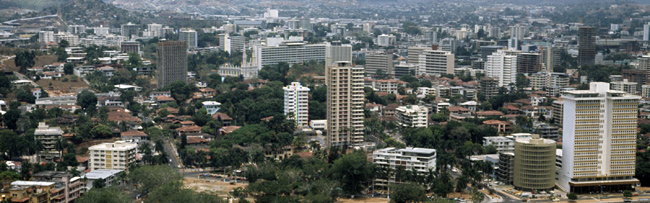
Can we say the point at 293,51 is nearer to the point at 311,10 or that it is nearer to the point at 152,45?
the point at 152,45

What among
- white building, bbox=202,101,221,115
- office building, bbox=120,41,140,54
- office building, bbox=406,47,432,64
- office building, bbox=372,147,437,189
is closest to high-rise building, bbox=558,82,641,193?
office building, bbox=372,147,437,189

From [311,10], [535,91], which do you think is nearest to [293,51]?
[535,91]

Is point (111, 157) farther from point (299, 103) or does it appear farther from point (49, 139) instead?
point (299, 103)

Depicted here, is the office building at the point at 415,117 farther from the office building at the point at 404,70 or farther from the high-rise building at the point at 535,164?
the office building at the point at 404,70

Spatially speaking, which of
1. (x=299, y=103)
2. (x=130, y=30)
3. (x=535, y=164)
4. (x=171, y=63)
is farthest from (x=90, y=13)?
(x=535, y=164)

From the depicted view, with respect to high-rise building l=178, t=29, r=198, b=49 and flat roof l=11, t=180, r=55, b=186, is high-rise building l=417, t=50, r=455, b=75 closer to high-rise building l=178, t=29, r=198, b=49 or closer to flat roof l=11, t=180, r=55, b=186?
high-rise building l=178, t=29, r=198, b=49

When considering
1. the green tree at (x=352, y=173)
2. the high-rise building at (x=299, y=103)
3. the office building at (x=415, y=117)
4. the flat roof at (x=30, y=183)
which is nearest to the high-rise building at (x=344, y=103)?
the high-rise building at (x=299, y=103)
